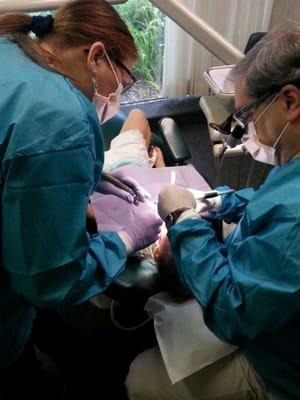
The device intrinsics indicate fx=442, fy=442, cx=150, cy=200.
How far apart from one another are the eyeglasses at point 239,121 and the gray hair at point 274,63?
19 millimetres

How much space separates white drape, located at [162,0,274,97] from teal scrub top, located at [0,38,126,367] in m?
2.08

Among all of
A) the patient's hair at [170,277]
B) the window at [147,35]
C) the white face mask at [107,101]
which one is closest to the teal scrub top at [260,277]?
the patient's hair at [170,277]

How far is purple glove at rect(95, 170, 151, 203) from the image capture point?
5.30 feet

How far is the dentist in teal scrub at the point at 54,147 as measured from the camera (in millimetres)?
866

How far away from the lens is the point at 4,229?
3.02 feet

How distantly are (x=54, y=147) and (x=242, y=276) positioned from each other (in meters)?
0.50

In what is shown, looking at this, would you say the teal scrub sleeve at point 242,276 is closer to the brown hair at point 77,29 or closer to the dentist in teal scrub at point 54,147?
the dentist in teal scrub at point 54,147

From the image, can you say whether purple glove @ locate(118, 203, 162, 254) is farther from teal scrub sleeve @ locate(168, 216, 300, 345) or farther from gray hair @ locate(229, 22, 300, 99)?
gray hair @ locate(229, 22, 300, 99)

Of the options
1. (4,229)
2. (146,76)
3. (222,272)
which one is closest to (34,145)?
(4,229)

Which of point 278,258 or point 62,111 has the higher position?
point 62,111

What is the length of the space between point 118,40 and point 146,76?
2310mm

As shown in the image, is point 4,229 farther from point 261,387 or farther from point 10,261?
point 261,387

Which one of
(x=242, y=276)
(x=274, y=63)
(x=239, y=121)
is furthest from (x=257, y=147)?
(x=242, y=276)

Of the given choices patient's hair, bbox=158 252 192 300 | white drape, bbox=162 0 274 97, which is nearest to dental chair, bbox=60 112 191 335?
patient's hair, bbox=158 252 192 300
